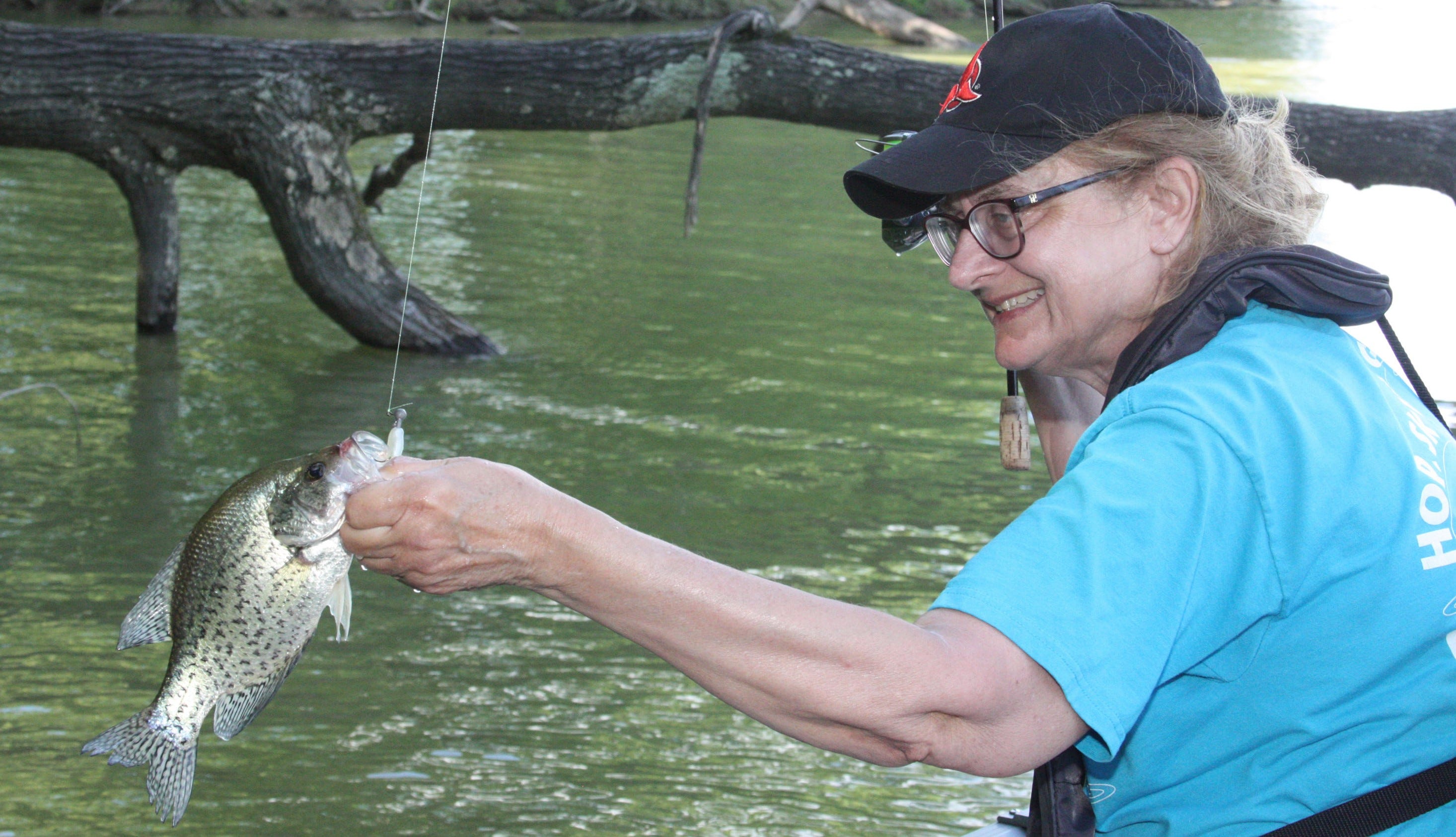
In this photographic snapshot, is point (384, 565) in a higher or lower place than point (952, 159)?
lower

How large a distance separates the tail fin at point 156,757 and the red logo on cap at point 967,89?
1631 mm

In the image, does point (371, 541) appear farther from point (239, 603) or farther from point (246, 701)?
point (246, 701)

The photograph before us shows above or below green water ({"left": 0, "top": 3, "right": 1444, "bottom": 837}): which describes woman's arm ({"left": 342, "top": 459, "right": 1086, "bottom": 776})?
above

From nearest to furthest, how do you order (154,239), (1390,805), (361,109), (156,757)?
(1390,805) < (156,757) < (361,109) < (154,239)

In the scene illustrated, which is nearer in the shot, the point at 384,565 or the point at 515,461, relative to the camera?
the point at 384,565

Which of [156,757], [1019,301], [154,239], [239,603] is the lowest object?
[154,239]

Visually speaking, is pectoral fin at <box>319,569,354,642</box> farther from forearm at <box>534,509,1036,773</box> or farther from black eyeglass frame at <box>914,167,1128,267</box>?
black eyeglass frame at <box>914,167,1128,267</box>

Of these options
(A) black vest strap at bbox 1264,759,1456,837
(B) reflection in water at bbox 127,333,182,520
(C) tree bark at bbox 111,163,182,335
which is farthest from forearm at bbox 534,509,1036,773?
(C) tree bark at bbox 111,163,182,335

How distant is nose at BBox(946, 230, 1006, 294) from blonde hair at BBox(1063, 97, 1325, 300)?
0.19 meters

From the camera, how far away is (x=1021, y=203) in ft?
6.23

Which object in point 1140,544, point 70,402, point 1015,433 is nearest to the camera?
point 1140,544

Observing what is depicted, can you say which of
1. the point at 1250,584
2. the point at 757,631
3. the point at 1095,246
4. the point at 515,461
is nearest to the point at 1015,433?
the point at 1095,246

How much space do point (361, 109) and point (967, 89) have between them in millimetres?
6577

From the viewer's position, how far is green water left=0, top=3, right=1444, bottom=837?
3.98 meters
